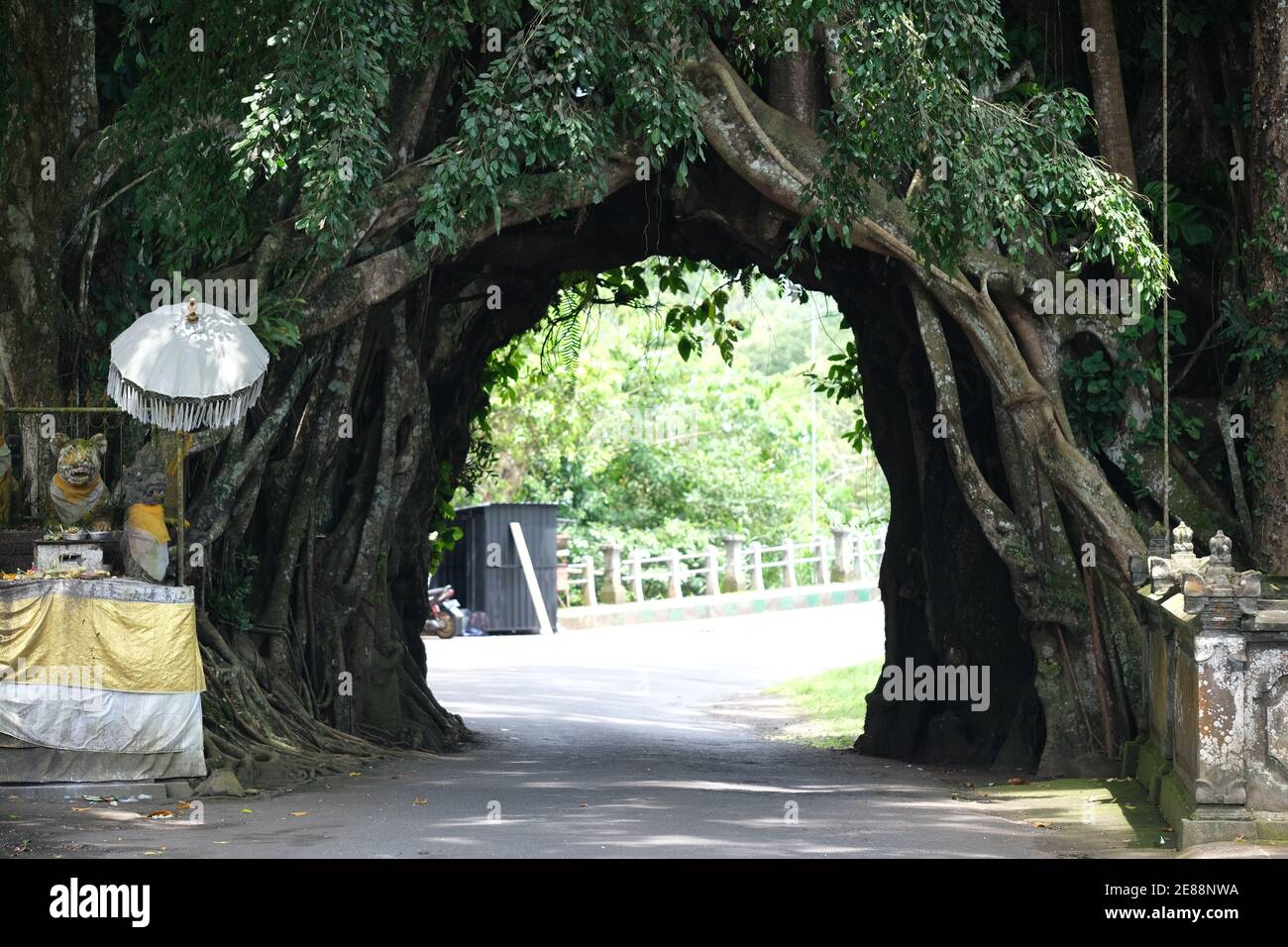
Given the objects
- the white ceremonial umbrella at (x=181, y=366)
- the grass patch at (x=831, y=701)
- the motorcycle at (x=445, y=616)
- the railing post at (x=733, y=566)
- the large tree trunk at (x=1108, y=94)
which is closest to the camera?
the white ceremonial umbrella at (x=181, y=366)

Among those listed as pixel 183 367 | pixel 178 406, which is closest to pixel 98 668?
pixel 178 406

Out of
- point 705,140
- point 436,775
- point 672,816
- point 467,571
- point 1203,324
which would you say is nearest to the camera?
point 672,816

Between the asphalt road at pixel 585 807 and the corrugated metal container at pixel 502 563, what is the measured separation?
851 cm

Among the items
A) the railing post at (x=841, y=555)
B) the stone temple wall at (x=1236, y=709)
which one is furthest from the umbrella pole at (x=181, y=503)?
the railing post at (x=841, y=555)

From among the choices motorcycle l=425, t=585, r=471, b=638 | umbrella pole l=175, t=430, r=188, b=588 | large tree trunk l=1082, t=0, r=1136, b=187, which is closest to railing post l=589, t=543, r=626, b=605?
motorcycle l=425, t=585, r=471, b=638

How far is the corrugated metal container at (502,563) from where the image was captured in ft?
80.9

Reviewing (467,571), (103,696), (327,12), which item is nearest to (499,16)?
(327,12)

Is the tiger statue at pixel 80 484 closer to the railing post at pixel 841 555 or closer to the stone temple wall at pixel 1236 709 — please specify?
the stone temple wall at pixel 1236 709

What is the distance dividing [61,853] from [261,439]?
151 inches

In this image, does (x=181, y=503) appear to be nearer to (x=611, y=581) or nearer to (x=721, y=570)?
(x=611, y=581)

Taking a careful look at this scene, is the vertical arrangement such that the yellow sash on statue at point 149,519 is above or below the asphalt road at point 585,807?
above

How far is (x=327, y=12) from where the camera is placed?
788 centimetres

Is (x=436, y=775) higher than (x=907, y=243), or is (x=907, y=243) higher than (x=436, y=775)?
(x=907, y=243)
